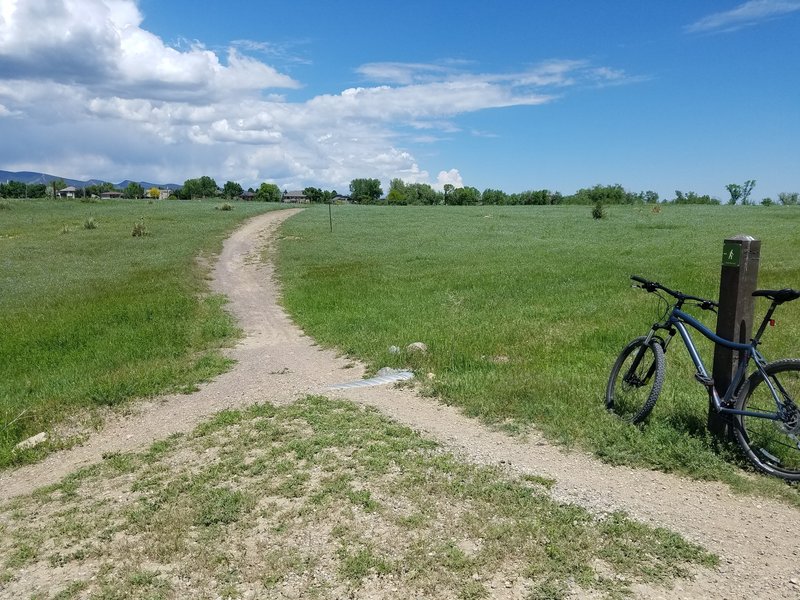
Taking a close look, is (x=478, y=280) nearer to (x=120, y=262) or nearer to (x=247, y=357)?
(x=247, y=357)

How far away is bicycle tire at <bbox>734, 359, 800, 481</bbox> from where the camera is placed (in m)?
4.78

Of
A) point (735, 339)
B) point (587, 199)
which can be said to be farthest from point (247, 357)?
point (587, 199)

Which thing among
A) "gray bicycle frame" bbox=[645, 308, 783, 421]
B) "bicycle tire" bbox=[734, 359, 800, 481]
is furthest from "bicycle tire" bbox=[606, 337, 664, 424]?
"bicycle tire" bbox=[734, 359, 800, 481]

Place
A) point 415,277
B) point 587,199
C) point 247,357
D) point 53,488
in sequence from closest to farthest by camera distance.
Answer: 1. point 53,488
2. point 247,357
3. point 415,277
4. point 587,199

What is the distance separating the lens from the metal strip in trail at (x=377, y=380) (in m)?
8.36

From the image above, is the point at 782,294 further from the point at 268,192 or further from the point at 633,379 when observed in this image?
the point at 268,192

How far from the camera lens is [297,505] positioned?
4809 millimetres

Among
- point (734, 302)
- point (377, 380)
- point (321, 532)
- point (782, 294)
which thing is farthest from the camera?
point (377, 380)

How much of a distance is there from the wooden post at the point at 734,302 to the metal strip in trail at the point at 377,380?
4095mm

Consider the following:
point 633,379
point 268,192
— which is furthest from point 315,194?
point 633,379

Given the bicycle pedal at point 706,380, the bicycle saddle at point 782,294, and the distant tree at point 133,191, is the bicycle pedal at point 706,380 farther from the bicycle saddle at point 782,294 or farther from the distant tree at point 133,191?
the distant tree at point 133,191

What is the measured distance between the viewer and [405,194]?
511 ft

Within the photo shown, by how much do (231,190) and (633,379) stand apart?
492ft

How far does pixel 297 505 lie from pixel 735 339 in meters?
4.08
